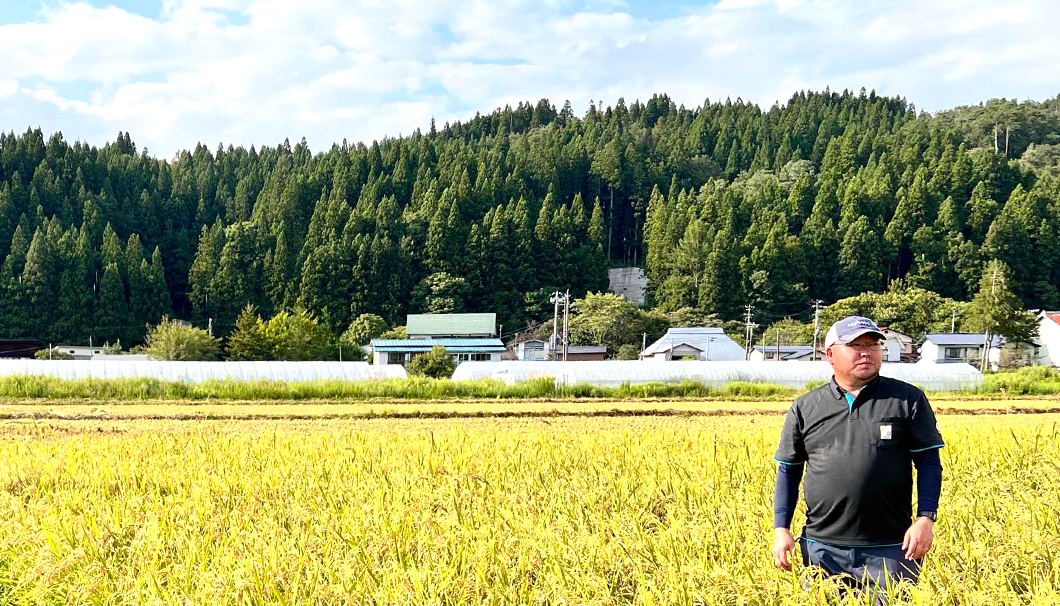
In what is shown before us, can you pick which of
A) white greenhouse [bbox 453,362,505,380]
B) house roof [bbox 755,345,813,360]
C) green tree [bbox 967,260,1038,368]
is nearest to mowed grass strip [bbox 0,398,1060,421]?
white greenhouse [bbox 453,362,505,380]

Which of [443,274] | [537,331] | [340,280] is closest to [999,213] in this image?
[537,331]

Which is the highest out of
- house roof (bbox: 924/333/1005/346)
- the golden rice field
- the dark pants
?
the dark pants

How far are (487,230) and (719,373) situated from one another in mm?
57064

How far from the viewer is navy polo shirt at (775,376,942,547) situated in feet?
10.4

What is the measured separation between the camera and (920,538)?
310cm

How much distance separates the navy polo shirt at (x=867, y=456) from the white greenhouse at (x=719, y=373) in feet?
71.9

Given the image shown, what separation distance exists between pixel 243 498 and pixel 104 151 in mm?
109150

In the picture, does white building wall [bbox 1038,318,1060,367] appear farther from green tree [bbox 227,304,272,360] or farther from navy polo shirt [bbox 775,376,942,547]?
navy polo shirt [bbox 775,376,942,547]

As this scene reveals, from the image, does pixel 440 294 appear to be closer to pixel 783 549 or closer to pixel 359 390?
pixel 359 390

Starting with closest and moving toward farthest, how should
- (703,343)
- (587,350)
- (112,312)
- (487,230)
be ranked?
(703,343) → (587,350) → (112,312) → (487,230)

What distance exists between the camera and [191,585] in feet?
11.8

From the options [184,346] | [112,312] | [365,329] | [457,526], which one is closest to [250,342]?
[184,346]

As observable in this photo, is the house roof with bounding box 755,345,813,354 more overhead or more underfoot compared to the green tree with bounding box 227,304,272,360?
more underfoot

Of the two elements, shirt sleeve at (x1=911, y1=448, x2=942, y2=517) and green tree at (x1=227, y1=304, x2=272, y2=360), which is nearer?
shirt sleeve at (x1=911, y1=448, x2=942, y2=517)
